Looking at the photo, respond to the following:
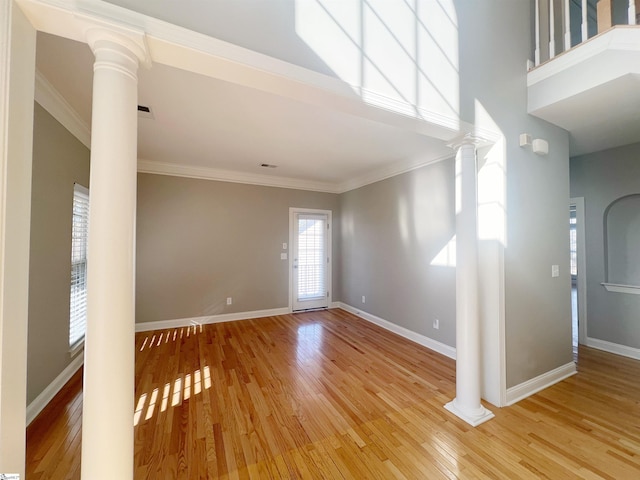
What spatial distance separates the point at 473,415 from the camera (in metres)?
2.04

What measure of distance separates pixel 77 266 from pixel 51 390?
46.9 inches

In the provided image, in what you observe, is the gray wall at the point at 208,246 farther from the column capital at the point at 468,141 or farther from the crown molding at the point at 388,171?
the column capital at the point at 468,141

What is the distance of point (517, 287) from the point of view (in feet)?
7.70

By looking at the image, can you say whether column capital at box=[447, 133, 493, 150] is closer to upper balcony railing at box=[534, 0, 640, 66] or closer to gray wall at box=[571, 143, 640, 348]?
upper balcony railing at box=[534, 0, 640, 66]

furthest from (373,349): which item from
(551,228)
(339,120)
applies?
(339,120)

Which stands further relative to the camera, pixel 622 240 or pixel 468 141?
pixel 622 240

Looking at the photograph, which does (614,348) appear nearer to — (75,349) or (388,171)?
(388,171)

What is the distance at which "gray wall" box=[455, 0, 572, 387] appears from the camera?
7.13 feet

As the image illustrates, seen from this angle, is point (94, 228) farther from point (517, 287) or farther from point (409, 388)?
point (517, 287)

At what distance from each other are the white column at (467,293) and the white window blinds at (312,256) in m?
3.32

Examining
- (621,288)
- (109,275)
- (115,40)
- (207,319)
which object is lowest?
(207,319)

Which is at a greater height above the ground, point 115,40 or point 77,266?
point 115,40

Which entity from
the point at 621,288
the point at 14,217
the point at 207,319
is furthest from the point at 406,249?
the point at 14,217

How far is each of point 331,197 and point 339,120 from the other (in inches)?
114
